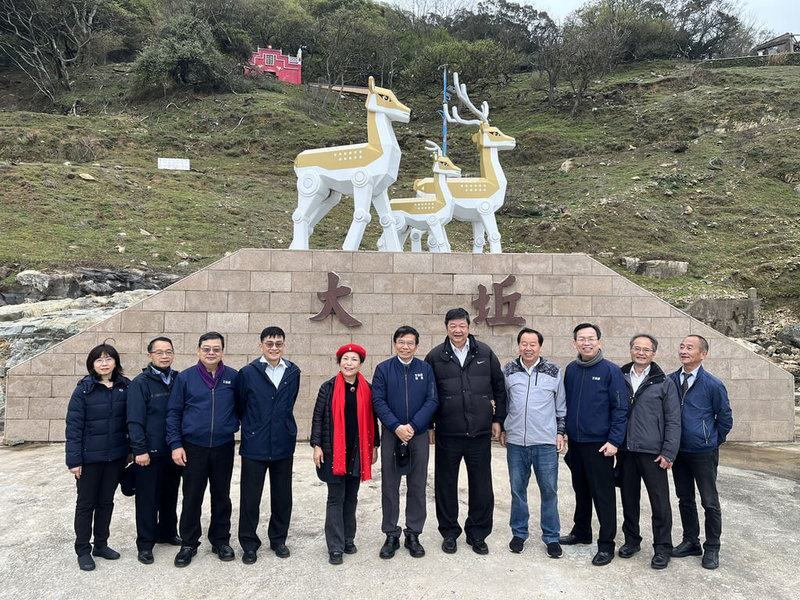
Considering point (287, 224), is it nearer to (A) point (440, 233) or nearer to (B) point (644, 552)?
(A) point (440, 233)

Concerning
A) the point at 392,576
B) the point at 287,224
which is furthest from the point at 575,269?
the point at 287,224

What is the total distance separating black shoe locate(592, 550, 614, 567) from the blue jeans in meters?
0.24

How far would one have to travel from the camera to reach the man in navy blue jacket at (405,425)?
124 inches

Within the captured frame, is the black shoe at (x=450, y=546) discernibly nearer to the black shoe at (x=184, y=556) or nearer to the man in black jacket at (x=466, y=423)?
the man in black jacket at (x=466, y=423)

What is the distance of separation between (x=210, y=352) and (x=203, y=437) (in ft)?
1.59

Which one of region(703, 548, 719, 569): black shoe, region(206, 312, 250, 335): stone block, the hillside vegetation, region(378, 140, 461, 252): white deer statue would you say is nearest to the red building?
the hillside vegetation

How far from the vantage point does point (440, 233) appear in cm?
820

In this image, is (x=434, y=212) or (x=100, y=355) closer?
(x=100, y=355)

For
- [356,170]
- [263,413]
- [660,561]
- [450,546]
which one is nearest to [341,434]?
[263,413]

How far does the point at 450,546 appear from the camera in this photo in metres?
3.22

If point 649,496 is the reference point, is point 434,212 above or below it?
above

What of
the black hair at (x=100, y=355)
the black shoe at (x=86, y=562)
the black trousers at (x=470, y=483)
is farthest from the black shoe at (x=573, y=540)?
the black hair at (x=100, y=355)

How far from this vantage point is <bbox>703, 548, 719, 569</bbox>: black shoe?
3080mm

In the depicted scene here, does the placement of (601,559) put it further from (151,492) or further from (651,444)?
(151,492)
